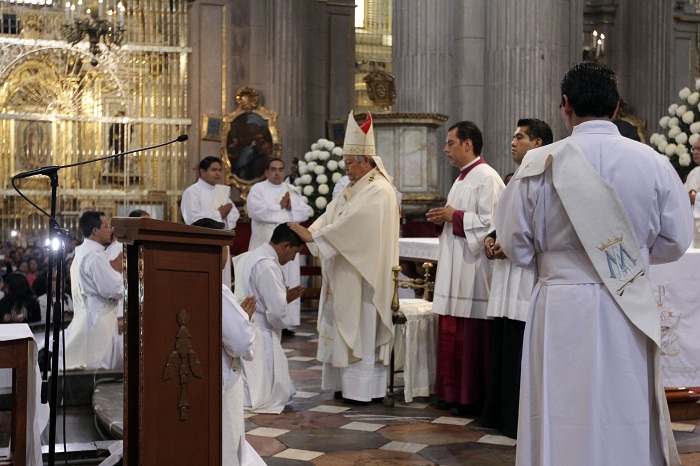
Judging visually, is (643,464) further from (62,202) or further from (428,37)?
(62,202)

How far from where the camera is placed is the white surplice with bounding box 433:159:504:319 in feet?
20.6

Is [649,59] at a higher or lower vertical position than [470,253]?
higher

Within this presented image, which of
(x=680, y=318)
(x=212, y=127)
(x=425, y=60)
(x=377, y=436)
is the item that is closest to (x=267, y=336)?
(x=377, y=436)

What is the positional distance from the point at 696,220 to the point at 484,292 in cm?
160

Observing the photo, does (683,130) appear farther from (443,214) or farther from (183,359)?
(183,359)

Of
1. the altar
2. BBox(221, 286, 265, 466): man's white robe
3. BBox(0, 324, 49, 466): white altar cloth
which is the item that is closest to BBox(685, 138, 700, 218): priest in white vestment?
the altar

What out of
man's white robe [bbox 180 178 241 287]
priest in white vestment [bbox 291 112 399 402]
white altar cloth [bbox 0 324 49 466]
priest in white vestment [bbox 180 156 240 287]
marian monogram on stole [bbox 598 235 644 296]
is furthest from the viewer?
man's white robe [bbox 180 178 241 287]

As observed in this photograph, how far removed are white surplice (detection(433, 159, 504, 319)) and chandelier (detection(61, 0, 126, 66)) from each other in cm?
808

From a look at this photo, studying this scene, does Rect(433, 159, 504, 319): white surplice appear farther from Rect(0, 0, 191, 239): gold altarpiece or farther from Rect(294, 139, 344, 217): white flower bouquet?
Rect(0, 0, 191, 239): gold altarpiece

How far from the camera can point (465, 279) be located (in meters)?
6.39

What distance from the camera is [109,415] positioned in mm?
6098

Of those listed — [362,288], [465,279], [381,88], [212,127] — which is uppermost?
[381,88]

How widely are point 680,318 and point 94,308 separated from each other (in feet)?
13.0

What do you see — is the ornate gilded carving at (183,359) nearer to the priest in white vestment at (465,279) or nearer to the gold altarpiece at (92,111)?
the priest in white vestment at (465,279)
